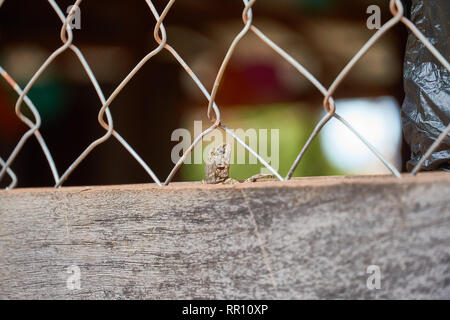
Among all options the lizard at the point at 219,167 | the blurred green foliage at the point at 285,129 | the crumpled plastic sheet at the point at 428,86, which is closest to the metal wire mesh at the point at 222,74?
the lizard at the point at 219,167

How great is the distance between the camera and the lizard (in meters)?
0.54

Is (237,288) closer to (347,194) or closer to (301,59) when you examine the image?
(347,194)

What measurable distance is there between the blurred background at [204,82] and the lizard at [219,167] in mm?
2744

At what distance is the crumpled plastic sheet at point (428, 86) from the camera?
2.10 feet

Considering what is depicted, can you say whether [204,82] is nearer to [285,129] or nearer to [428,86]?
[285,129]

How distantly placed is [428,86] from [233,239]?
1.41ft

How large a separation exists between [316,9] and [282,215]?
11.4ft

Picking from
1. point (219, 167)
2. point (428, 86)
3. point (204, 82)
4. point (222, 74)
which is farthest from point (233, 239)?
point (204, 82)

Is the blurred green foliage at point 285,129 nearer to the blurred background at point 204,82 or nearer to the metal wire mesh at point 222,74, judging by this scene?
the blurred background at point 204,82

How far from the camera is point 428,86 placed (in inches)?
26.0

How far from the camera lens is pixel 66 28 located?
24.2 inches

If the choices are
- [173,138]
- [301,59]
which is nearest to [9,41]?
[173,138]

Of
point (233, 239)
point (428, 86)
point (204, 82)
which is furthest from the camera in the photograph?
point (204, 82)

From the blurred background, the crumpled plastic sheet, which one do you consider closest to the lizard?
the crumpled plastic sheet
